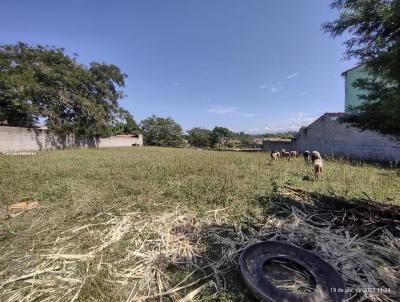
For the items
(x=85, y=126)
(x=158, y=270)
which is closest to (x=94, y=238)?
(x=158, y=270)

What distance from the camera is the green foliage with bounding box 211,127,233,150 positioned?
1646 inches

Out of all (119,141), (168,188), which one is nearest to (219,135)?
(119,141)

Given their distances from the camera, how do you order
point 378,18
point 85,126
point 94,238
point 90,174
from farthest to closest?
point 85,126
point 90,174
point 378,18
point 94,238

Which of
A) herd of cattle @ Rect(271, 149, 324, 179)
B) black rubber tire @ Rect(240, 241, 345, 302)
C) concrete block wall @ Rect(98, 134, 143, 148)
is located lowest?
black rubber tire @ Rect(240, 241, 345, 302)

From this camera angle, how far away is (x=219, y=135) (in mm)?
42000

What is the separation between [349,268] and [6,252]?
4032 millimetres

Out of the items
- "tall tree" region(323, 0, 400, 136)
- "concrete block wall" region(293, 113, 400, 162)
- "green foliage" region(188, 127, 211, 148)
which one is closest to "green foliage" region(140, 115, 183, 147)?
"green foliage" region(188, 127, 211, 148)

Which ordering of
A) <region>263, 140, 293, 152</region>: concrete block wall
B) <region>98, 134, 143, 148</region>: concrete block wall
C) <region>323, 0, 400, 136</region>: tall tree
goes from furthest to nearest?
<region>98, 134, 143, 148</region>: concrete block wall < <region>263, 140, 293, 152</region>: concrete block wall < <region>323, 0, 400, 136</region>: tall tree

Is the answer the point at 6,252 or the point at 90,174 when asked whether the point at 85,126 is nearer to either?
the point at 90,174

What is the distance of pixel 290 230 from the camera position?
3.40m

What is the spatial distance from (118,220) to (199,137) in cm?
3940

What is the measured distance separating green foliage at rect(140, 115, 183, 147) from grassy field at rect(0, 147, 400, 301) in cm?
3362

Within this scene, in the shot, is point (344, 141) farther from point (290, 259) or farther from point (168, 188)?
point (290, 259)
